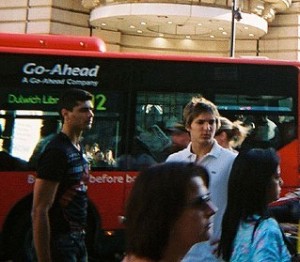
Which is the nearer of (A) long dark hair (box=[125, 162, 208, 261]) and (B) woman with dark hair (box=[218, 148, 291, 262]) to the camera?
(A) long dark hair (box=[125, 162, 208, 261])

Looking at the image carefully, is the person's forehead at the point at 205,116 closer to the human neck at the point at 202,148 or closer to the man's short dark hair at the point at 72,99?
the human neck at the point at 202,148

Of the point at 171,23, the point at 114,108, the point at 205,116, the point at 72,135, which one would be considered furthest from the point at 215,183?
the point at 171,23

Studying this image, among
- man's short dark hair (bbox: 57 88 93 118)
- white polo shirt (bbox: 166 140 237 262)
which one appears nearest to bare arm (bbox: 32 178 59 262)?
man's short dark hair (bbox: 57 88 93 118)

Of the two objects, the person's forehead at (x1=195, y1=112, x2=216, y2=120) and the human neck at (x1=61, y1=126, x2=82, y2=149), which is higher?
the person's forehead at (x1=195, y1=112, x2=216, y2=120)

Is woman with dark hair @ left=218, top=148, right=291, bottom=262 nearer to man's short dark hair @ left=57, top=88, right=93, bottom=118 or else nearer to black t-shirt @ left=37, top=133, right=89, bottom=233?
black t-shirt @ left=37, top=133, right=89, bottom=233

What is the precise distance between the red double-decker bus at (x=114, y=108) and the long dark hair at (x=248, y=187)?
531cm

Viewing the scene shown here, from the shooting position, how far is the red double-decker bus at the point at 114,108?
8328 millimetres

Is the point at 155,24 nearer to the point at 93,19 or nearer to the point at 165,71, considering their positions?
the point at 93,19

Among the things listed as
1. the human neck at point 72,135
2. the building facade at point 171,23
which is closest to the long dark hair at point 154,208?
the human neck at point 72,135

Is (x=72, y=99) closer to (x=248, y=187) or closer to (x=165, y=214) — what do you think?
(x=248, y=187)

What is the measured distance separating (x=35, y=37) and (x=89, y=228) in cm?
291

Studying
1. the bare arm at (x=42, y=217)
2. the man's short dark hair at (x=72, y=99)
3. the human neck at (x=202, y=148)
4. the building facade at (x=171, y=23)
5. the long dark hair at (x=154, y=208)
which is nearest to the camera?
the long dark hair at (x=154, y=208)

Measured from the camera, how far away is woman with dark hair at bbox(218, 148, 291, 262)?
8.82 ft

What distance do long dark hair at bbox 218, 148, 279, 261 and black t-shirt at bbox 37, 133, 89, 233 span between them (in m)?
1.04
